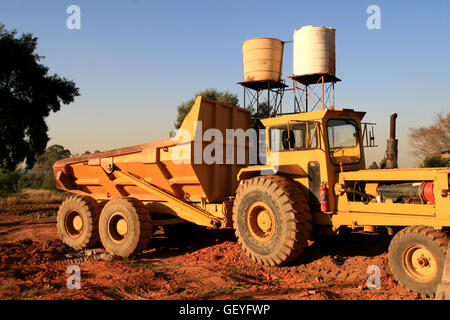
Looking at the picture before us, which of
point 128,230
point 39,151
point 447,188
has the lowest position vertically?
point 128,230

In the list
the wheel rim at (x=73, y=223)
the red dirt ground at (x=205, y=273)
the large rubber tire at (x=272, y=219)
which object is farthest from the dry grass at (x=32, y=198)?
the large rubber tire at (x=272, y=219)

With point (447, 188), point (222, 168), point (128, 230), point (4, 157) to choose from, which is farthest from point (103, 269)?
point (4, 157)

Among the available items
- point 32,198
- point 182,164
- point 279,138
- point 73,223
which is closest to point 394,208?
point 279,138

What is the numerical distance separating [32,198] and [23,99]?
6.08 m

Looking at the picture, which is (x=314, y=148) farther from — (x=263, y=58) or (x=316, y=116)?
(x=263, y=58)

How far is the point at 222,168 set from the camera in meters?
8.34

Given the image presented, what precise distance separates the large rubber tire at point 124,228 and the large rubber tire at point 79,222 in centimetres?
45

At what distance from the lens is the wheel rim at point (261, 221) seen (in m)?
6.79

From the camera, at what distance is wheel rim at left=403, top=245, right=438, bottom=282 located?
4.97 meters

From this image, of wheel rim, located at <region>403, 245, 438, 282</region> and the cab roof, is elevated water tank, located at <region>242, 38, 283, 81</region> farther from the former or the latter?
wheel rim, located at <region>403, 245, 438, 282</region>

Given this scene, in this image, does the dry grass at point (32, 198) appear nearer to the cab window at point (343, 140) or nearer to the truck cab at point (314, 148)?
the truck cab at point (314, 148)

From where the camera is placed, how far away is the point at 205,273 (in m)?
6.60
